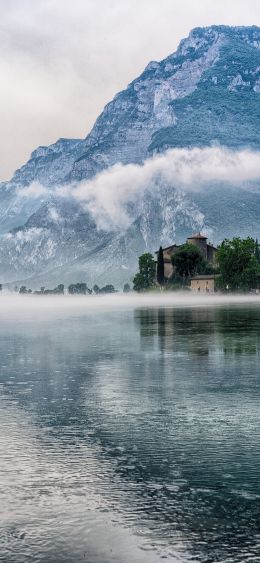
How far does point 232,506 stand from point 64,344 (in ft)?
133

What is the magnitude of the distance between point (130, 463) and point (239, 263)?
173178 millimetres

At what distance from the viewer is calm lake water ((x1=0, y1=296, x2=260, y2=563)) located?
14.0m

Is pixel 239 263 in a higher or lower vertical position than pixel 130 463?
higher

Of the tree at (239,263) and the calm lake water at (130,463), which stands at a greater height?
the tree at (239,263)

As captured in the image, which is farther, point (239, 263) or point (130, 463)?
point (239, 263)

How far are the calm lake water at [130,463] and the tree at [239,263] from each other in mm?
148815

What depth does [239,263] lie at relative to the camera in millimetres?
190000

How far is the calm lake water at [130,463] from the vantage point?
14047 mm

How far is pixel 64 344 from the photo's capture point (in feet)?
184

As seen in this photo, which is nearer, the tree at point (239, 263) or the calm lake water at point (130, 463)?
the calm lake water at point (130, 463)

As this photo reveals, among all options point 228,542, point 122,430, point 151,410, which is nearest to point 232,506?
point 228,542

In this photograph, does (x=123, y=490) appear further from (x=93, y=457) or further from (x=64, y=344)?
(x=64, y=344)

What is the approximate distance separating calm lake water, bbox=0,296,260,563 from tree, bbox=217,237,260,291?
5859 inches

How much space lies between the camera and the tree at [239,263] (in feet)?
617
